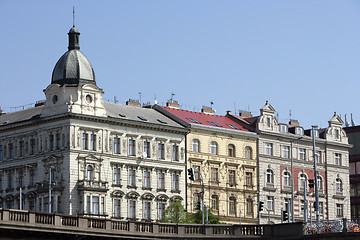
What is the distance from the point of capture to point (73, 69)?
122 meters

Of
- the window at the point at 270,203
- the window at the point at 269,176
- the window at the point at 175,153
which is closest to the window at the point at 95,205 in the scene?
the window at the point at 175,153

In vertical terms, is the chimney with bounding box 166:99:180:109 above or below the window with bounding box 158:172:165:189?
above

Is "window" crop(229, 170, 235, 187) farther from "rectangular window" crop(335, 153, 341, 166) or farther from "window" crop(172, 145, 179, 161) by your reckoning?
"rectangular window" crop(335, 153, 341, 166)

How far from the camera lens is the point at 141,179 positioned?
124 metres

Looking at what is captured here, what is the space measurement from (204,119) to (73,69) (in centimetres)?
1952

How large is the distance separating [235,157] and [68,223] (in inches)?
2562

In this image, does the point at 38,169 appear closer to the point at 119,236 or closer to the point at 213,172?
the point at 213,172

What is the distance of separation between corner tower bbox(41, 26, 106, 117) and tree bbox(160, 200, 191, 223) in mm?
12162

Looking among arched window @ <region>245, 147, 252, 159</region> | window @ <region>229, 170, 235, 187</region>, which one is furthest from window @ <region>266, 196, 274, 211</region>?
window @ <region>229, 170, 235, 187</region>

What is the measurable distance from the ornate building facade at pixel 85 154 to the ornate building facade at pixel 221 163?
1913mm

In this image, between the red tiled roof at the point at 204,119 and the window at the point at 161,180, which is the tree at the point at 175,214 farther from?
the red tiled roof at the point at 204,119

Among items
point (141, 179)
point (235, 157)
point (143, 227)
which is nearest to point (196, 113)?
point (235, 157)

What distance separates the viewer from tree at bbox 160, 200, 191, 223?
116 m

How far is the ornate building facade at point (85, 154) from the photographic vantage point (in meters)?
118
